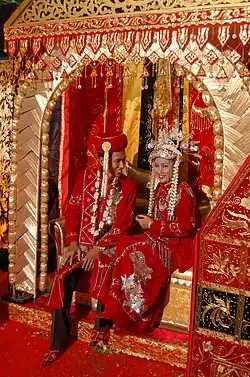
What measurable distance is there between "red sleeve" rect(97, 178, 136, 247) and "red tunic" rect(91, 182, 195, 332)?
0.36 feet

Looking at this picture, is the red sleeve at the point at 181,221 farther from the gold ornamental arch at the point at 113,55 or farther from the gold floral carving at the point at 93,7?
the gold floral carving at the point at 93,7

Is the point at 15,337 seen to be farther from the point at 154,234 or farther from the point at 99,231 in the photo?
the point at 154,234

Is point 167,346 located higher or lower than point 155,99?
lower

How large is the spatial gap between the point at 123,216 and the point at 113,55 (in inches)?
44.2

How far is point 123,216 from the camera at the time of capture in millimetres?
3605

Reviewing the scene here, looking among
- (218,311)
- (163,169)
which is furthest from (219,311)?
(163,169)

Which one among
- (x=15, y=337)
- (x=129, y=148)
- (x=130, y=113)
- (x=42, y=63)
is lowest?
(x=15, y=337)

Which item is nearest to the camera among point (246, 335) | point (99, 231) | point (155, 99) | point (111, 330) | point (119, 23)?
point (246, 335)

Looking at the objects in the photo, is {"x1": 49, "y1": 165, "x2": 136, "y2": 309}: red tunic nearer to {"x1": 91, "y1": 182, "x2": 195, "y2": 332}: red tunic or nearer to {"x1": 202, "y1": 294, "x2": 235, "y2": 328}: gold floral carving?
{"x1": 91, "y1": 182, "x2": 195, "y2": 332}: red tunic

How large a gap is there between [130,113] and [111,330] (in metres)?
1.87

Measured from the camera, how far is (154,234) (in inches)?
138

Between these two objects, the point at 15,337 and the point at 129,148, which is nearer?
the point at 15,337

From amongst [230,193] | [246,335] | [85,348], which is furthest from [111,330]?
[230,193]

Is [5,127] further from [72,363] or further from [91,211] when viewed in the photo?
[72,363]
